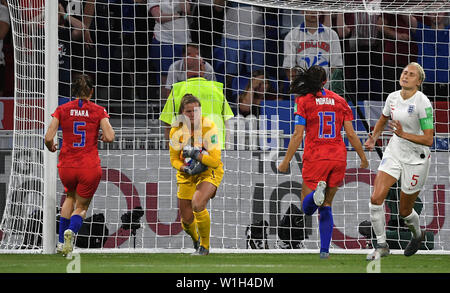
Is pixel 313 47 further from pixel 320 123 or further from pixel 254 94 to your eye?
pixel 320 123

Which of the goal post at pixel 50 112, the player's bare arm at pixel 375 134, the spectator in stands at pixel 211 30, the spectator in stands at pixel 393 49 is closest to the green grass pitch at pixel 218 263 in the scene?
the goal post at pixel 50 112

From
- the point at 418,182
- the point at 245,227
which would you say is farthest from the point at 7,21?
the point at 418,182

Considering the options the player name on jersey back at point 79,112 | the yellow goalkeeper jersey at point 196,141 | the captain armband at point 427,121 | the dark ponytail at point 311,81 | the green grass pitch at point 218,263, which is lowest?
the green grass pitch at point 218,263

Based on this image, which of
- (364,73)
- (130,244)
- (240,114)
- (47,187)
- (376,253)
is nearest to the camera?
(376,253)

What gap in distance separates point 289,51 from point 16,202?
4375 mm

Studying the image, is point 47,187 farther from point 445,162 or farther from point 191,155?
point 445,162

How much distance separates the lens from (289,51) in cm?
1252

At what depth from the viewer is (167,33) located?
1274cm

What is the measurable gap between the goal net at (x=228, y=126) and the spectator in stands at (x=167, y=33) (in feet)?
0.07

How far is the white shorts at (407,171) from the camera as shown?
8.28 meters

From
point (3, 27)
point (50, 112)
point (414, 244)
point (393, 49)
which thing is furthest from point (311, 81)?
point (3, 27)

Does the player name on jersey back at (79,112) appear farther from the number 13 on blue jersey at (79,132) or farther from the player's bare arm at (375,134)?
the player's bare arm at (375,134)

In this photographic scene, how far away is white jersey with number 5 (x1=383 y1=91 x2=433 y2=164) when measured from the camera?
8.27m

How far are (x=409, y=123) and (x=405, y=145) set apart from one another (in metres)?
0.20
